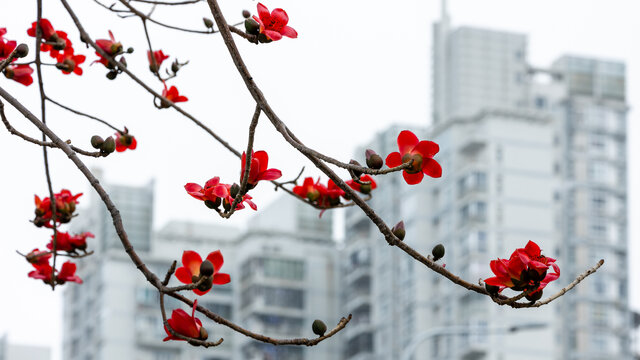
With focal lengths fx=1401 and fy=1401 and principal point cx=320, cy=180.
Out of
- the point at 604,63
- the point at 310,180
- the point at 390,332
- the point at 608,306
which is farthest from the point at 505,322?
the point at 310,180

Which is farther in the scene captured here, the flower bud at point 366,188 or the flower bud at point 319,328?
the flower bud at point 366,188

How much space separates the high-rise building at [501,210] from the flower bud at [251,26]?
49.6 meters

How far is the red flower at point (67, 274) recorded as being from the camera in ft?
13.8

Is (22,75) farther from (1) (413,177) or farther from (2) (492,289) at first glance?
(2) (492,289)

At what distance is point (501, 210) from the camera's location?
187 feet

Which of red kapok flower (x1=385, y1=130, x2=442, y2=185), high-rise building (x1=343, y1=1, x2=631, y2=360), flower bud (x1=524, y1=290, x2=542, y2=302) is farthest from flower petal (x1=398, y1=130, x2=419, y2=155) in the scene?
high-rise building (x1=343, y1=1, x2=631, y2=360)

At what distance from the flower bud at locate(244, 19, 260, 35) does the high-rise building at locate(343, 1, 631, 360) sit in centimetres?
4962

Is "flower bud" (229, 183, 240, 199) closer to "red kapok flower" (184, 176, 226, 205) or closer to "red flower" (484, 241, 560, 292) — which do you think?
"red kapok flower" (184, 176, 226, 205)

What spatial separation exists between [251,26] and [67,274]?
1216 millimetres

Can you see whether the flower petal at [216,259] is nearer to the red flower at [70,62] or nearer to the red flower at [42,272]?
the red flower at [42,272]

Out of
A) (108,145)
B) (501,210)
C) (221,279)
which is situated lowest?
(221,279)

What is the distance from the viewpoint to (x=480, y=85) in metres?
65.9

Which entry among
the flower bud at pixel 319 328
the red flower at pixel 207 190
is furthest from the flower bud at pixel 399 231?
the red flower at pixel 207 190

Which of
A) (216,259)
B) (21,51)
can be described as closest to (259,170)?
(216,259)
